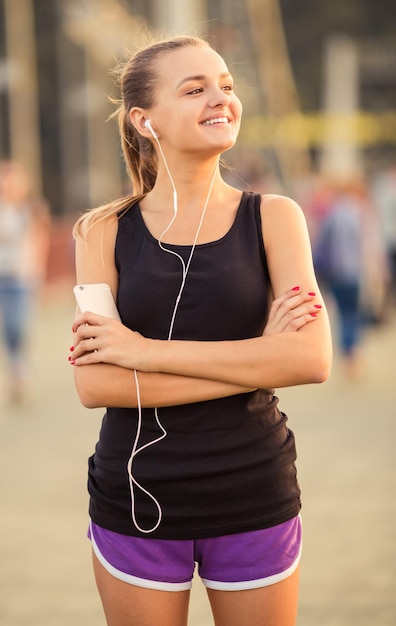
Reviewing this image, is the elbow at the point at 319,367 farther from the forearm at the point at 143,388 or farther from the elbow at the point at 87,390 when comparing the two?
the elbow at the point at 87,390

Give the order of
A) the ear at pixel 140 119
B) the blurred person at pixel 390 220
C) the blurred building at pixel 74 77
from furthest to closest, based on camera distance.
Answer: the blurred building at pixel 74 77
the blurred person at pixel 390 220
the ear at pixel 140 119

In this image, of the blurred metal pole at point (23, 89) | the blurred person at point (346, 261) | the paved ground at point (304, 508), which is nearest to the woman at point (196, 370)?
the paved ground at point (304, 508)

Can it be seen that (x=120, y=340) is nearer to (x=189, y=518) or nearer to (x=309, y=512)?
(x=189, y=518)

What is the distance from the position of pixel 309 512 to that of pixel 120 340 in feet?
11.7

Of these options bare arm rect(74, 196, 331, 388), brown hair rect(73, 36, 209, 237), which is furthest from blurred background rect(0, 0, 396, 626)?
bare arm rect(74, 196, 331, 388)

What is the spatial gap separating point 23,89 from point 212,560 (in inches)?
750

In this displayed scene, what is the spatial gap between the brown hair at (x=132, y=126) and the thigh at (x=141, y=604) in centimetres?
86

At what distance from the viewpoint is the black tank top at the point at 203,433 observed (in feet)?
8.20

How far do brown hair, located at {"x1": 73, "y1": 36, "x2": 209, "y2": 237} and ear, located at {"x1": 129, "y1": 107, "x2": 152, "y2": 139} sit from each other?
0.6 inches

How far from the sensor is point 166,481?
2508 millimetres

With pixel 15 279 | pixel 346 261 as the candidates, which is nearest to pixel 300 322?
pixel 15 279

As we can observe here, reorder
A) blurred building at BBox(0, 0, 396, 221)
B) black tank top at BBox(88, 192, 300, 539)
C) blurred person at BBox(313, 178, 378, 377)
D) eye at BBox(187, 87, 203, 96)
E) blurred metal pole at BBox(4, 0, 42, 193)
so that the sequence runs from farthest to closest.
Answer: blurred metal pole at BBox(4, 0, 42, 193)
blurred building at BBox(0, 0, 396, 221)
blurred person at BBox(313, 178, 378, 377)
eye at BBox(187, 87, 203, 96)
black tank top at BBox(88, 192, 300, 539)

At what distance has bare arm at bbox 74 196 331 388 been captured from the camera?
254cm

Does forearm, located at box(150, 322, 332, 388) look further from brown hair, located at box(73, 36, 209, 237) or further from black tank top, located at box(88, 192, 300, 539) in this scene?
brown hair, located at box(73, 36, 209, 237)
